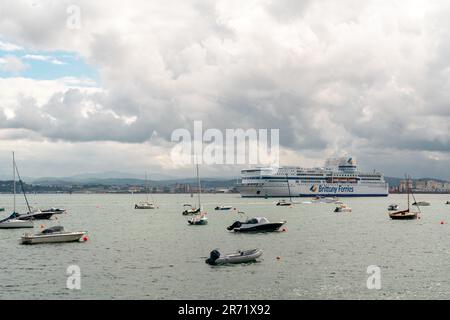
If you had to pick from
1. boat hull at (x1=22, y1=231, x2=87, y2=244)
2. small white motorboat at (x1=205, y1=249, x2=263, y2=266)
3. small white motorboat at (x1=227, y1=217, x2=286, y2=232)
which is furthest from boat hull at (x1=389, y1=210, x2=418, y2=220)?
boat hull at (x1=22, y1=231, x2=87, y2=244)

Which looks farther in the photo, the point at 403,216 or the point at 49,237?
the point at 403,216

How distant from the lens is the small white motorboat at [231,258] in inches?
1714

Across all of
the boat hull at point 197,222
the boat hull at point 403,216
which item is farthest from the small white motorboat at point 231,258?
the boat hull at point 403,216

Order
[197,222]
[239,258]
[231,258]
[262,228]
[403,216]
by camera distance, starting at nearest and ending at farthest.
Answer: [231,258] < [239,258] < [262,228] < [197,222] < [403,216]

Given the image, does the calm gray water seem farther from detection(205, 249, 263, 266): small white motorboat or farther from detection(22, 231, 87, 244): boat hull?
detection(22, 231, 87, 244): boat hull

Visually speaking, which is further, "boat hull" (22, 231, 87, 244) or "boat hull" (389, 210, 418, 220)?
"boat hull" (389, 210, 418, 220)

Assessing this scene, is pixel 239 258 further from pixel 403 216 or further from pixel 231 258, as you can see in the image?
pixel 403 216

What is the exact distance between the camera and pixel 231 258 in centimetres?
4400

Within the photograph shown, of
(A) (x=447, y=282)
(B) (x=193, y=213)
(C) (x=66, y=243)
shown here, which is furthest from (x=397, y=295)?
(B) (x=193, y=213)

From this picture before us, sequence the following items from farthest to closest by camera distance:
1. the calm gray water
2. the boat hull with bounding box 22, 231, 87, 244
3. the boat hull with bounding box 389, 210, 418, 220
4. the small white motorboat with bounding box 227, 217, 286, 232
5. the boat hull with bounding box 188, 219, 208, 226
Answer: the boat hull with bounding box 389, 210, 418, 220 → the boat hull with bounding box 188, 219, 208, 226 → the small white motorboat with bounding box 227, 217, 286, 232 → the boat hull with bounding box 22, 231, 87, 244 → the calm gray water

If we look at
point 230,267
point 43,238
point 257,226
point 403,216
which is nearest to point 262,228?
point 257,226

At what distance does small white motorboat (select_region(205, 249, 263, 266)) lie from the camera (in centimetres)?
4353
